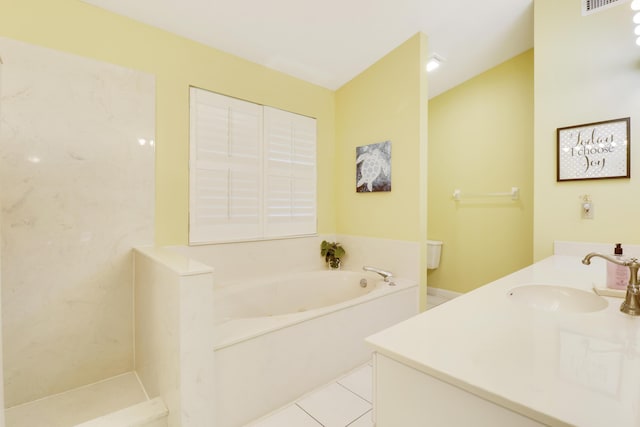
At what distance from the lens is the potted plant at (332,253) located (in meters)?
3.09

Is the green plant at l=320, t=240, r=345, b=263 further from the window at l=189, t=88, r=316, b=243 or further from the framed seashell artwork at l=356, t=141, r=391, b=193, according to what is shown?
the framed seashell artwork at l=356, t=141, r=391, b=193

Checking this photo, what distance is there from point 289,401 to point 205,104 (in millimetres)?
2276

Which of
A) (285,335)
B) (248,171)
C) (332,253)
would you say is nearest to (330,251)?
(332,253)

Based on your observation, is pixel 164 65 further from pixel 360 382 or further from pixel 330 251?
pixel 360 382

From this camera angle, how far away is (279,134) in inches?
109

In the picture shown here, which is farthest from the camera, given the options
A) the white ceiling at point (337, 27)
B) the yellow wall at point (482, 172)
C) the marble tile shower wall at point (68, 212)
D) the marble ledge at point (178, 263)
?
the yellow wall at point (482, 172)

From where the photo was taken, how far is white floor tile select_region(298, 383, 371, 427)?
1.54m

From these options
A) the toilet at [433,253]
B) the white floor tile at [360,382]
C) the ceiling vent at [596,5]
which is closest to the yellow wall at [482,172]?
the toilet at [433,253]

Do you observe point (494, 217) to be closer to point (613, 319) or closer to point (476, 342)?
point (613, 319)

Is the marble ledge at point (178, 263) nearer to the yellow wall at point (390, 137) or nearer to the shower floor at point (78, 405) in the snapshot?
the shower floor at point (78, 405)

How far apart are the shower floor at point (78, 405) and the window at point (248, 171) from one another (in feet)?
3.44

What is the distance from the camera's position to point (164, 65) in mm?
2131

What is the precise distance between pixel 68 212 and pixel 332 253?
7.36ft

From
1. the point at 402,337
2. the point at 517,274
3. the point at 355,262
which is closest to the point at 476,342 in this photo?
the point at 402,337
